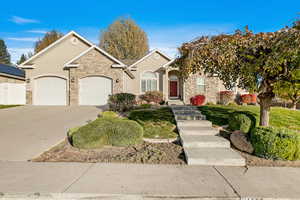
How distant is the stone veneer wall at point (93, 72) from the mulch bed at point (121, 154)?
941cm

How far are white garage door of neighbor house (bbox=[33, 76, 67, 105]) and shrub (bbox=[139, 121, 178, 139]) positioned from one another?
1027 centimetres

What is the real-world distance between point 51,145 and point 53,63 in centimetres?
1187

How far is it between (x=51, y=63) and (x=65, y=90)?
271cm

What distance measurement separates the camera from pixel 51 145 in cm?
561

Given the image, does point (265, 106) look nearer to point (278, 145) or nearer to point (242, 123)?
point (242, 123)

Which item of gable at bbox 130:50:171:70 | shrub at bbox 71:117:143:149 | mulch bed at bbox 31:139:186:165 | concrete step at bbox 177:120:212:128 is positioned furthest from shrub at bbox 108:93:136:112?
gable at bbox 130:50:171:70

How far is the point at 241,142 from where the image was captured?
5.26 metres

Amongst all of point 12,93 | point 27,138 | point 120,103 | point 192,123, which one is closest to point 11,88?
point 12,93

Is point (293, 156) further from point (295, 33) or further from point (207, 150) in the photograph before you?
point (295, 33)

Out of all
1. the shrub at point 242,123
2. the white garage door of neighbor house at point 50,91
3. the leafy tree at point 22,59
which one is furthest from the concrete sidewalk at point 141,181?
the leafy tree at point 22,59

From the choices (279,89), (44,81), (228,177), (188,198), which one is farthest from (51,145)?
(44,81)

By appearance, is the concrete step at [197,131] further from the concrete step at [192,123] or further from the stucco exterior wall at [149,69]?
the stucco exterior wall at [149,69]

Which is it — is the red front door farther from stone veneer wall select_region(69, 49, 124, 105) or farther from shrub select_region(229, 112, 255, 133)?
shrub select_region(229, 112, 255, 133)

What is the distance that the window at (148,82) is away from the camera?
55.7ft
